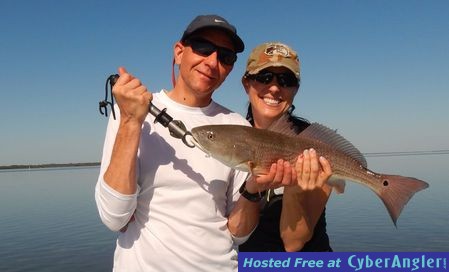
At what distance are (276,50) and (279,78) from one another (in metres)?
0.45

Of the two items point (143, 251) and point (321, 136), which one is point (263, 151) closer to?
point (321, 136)

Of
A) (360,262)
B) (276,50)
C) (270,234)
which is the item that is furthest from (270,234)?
(276,50)

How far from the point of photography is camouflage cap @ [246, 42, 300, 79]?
5.84 m

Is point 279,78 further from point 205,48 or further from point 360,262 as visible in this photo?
point 360,262

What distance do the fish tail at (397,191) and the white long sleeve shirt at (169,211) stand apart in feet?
7.29

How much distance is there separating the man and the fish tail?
1419 millimetres

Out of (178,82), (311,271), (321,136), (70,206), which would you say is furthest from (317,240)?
(70,206)

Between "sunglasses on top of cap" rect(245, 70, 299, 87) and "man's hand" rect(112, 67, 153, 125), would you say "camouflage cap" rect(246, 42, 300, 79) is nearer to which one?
"sunglasses on top of cap" rect(245, 70, 299, 87)

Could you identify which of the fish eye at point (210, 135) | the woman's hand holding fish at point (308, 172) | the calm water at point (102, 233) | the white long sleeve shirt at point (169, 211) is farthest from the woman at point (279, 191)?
the calm water at point (102, 233)

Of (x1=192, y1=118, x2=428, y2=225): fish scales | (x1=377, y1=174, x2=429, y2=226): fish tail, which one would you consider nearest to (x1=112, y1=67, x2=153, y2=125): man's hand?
(x1=192, y1=118, x2=428, y2=225): fish scales

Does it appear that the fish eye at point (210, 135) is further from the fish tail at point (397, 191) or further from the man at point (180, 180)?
the fish tail at point (397, 191)

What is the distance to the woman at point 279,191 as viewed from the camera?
537cm

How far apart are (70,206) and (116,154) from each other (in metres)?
33.3

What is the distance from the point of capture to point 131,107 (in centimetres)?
380
